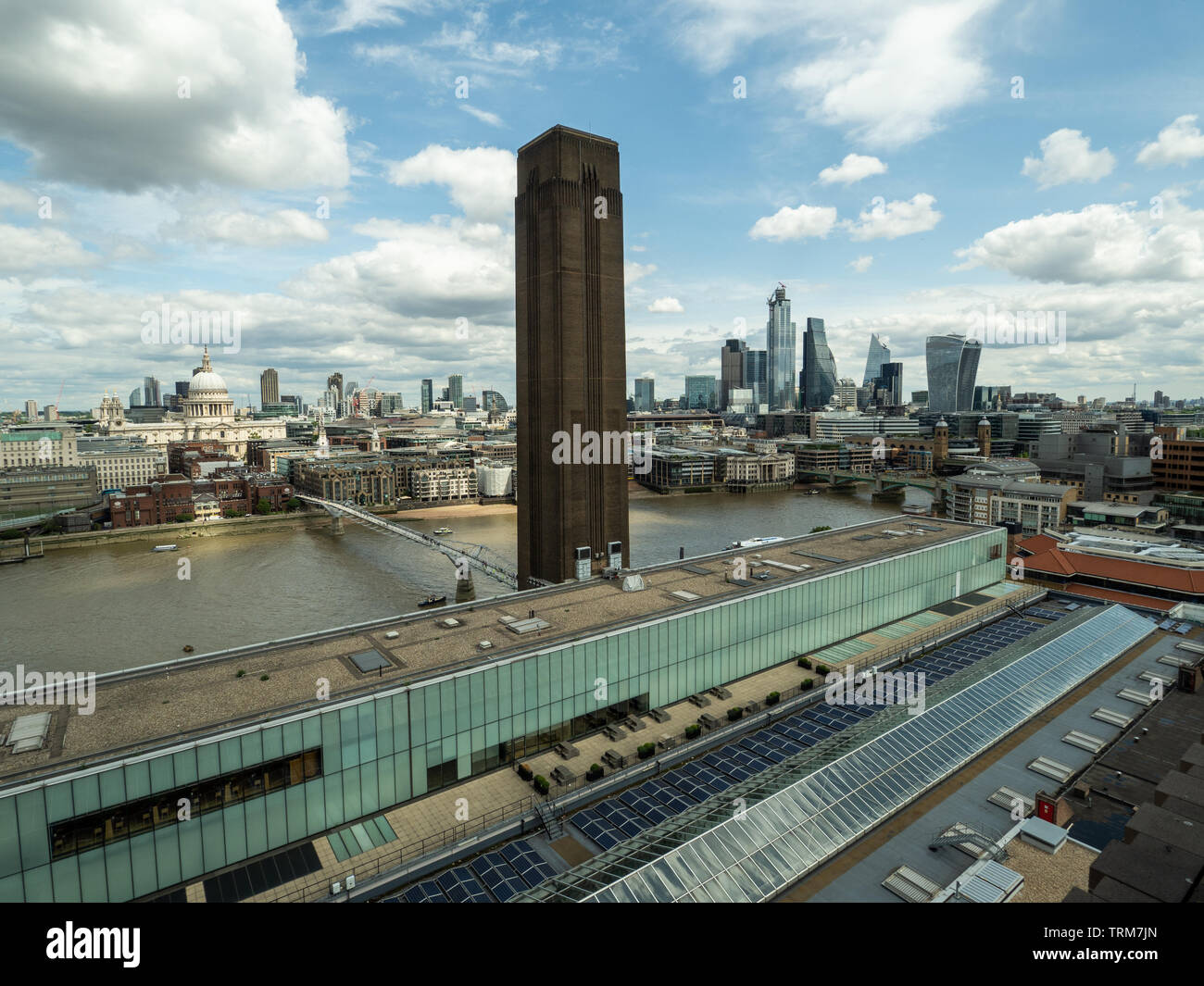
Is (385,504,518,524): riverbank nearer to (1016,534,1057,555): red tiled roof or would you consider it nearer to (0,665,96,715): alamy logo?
(1016,534,1057,555): red tiled roof

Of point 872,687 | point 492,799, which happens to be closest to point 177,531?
point 492,799

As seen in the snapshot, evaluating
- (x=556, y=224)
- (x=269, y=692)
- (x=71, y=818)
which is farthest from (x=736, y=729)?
(x=556, y=224)

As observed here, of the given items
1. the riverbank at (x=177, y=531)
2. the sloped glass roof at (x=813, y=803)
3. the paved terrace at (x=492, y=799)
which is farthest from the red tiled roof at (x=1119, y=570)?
the riverbank at (x=177, y=531)

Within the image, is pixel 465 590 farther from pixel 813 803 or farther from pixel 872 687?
pixel 813 803

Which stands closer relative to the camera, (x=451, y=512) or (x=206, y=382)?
(x=451, y=512)

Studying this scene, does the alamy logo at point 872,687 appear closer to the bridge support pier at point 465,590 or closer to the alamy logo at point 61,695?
the alamy logo at point 61,695
